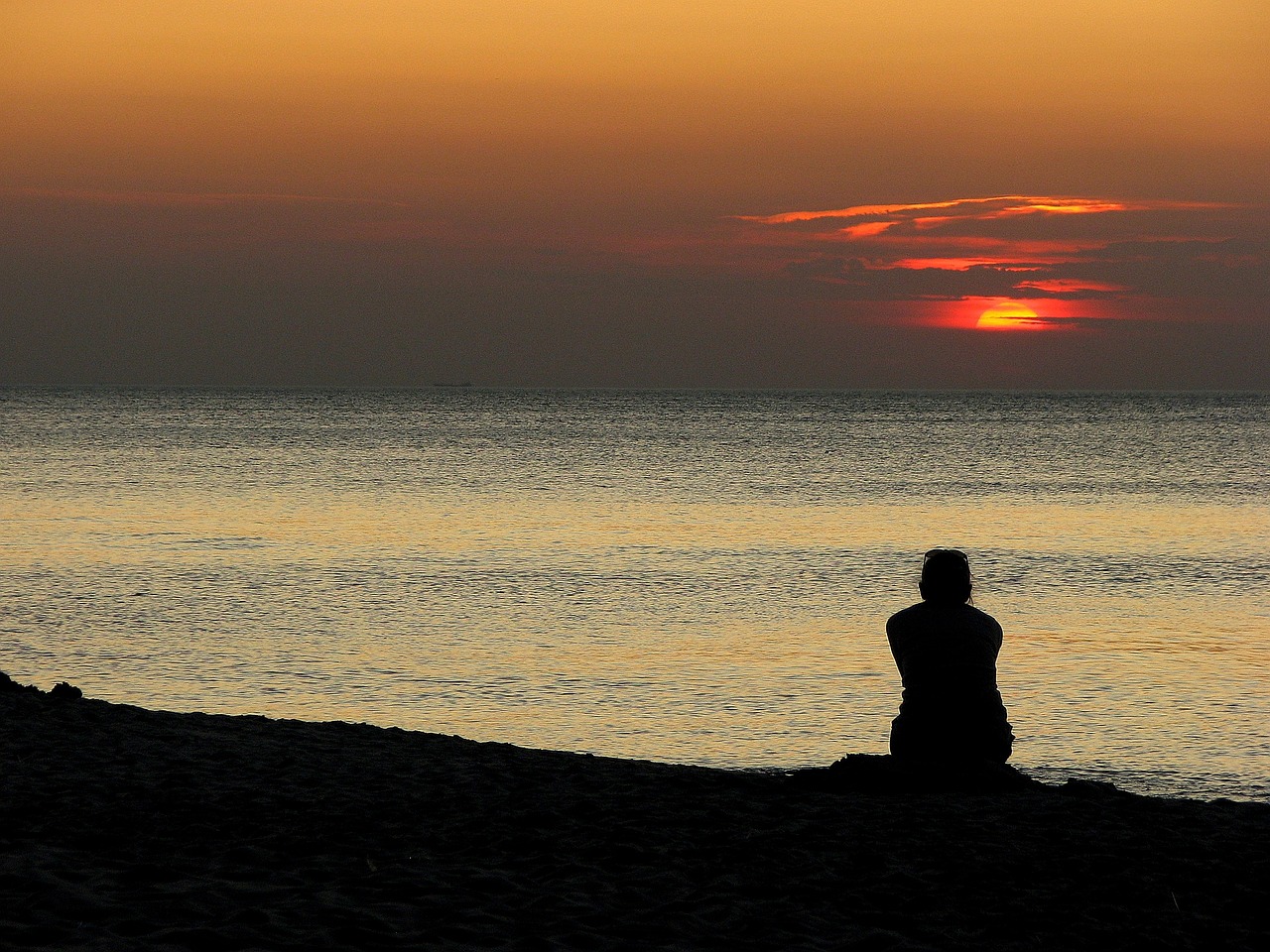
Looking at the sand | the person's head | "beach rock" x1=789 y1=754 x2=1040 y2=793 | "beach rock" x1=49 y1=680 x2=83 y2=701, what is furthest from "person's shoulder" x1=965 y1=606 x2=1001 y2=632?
"beach rock" x1=49 y1=680 x2=83 y2=701

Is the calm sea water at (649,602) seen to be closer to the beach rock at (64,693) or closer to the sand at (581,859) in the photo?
the beach rock at (64,693)

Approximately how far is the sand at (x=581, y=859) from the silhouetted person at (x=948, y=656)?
0.49m

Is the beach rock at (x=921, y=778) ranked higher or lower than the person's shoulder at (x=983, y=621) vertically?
lower

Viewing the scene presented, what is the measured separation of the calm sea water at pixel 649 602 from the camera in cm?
1536

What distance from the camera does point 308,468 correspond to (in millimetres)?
64875

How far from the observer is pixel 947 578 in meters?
8.55

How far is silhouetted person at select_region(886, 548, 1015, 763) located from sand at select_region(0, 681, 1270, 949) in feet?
Result: 1.60

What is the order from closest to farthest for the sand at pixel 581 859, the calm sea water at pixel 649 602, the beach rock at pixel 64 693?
the sand at pixel 581 859 → the beach rock at pixel 64 693 → the calm sea water at pixel 649 602

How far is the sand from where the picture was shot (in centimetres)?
632

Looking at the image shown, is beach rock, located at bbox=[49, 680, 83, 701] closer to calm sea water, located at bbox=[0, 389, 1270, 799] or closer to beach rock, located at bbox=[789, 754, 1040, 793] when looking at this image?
calm sea water, located at bbox=[0, 389, 1270, 799]

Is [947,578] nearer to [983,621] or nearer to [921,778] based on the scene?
[983,621]

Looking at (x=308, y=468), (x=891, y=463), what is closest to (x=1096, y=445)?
(x=891, y=463)

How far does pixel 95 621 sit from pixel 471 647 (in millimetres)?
6150

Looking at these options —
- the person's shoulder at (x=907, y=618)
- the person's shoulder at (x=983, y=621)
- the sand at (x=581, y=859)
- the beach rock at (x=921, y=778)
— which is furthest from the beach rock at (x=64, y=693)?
the person's shoulder at (x=983, y=621)
